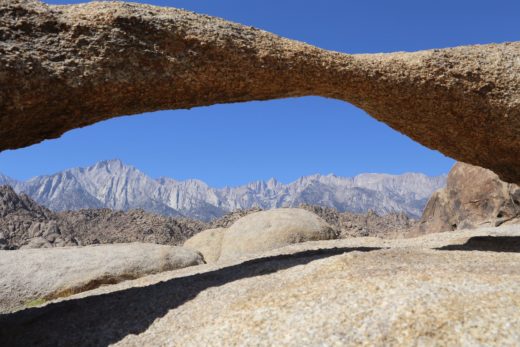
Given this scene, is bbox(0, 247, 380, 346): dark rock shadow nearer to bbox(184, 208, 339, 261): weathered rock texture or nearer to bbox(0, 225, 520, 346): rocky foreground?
bbox(0, 225, 520, 346): rocky foreground

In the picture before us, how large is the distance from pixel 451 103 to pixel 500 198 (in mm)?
12731

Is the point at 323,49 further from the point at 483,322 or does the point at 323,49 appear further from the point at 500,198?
the point at 500,198

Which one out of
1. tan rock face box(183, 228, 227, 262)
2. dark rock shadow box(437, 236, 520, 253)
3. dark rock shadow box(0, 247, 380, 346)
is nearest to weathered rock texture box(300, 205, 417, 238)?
tan rock face box(183, 228, 227, 262)

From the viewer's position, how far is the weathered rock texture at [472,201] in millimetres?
20188

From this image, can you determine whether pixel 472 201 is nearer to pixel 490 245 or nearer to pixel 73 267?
pixel 490 245

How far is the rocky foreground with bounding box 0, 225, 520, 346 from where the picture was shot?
528cm

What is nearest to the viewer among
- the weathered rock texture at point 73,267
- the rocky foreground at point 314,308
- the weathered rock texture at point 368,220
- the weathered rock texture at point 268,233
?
the rocky foreground at point 314,308

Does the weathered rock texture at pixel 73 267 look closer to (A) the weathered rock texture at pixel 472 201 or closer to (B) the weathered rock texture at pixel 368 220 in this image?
(A) the weathered rock texture at pixel 472 201

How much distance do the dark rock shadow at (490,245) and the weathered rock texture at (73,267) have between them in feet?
27.0

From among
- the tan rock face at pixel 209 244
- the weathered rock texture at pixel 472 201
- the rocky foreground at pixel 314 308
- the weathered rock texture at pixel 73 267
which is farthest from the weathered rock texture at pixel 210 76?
Answer: the tan rock face at pixel 209 244

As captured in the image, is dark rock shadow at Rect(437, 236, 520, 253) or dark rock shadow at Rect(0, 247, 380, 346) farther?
dark rock shadow at Rect(437, 236, 520, 253)

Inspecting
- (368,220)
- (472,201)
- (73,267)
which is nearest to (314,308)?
(73,267)

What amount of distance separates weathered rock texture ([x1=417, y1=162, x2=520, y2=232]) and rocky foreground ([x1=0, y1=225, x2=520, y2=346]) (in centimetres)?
1241

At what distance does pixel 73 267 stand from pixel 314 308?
31.8 feet
